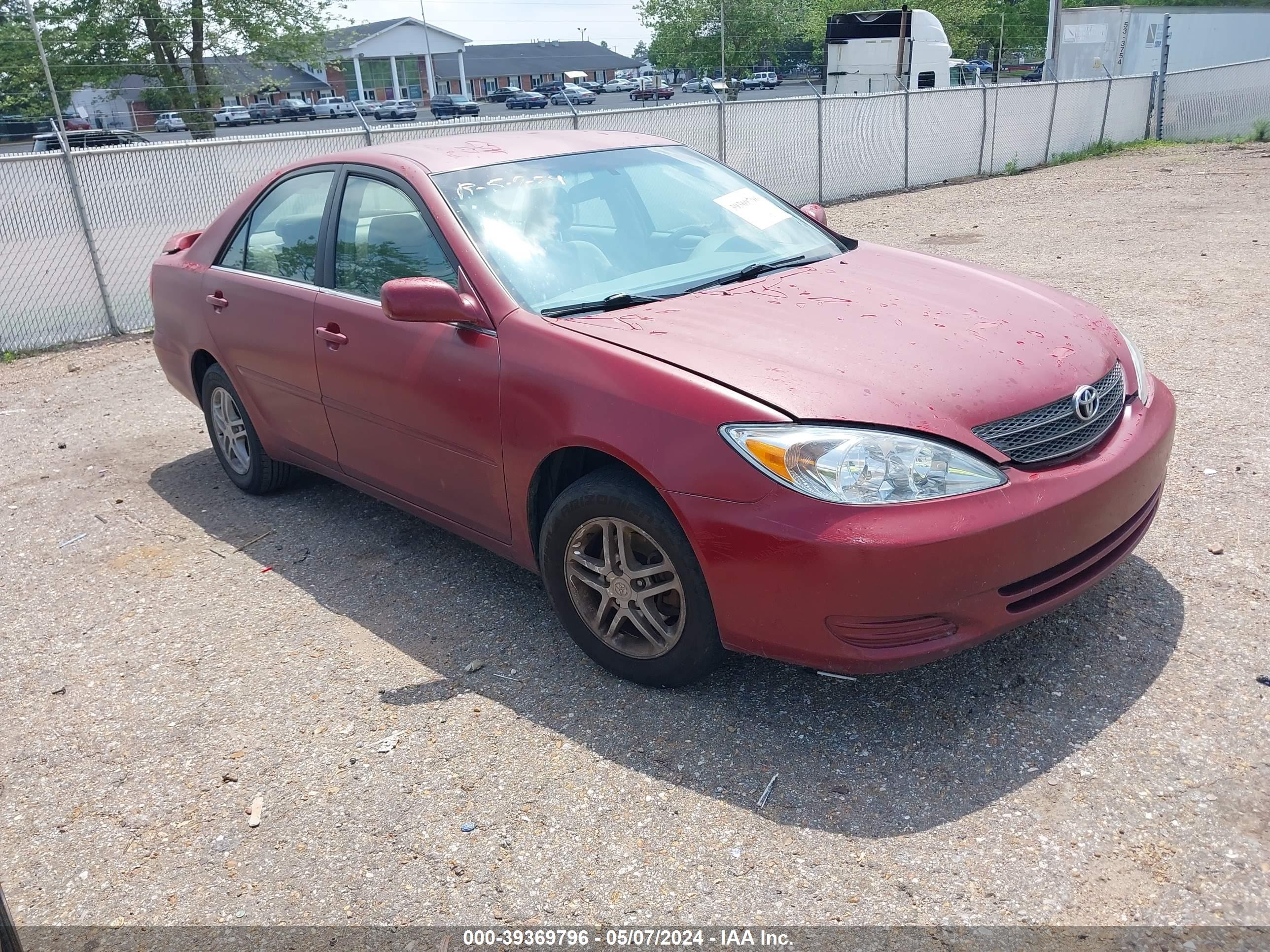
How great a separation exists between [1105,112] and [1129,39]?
26.8ft

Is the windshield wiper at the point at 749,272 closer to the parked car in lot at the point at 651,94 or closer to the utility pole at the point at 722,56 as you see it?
the utility pole at the point at 722,56

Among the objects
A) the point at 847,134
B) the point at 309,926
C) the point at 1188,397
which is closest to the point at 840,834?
the point at 309,926

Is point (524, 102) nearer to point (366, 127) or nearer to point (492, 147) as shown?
point (366, 127)

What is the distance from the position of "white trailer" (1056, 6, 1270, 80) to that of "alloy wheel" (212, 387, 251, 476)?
2805 cm

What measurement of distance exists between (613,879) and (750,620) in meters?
0.77

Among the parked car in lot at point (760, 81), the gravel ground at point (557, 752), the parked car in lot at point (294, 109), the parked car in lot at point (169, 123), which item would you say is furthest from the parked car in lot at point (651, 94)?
the gravel ground at point (557, 752)

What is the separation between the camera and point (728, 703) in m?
3.30

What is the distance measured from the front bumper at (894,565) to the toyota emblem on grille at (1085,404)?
0.40 feet

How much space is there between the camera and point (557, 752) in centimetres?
314

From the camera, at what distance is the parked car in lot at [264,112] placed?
80.0 feet

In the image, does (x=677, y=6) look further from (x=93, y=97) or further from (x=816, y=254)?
(x=816, y=254)

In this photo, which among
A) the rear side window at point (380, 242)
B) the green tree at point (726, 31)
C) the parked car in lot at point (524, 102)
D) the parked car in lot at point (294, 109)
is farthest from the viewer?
the green tree at point (726, 31)

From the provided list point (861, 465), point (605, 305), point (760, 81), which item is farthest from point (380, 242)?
point (760, 81)

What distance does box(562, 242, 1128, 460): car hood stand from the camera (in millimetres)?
2912
